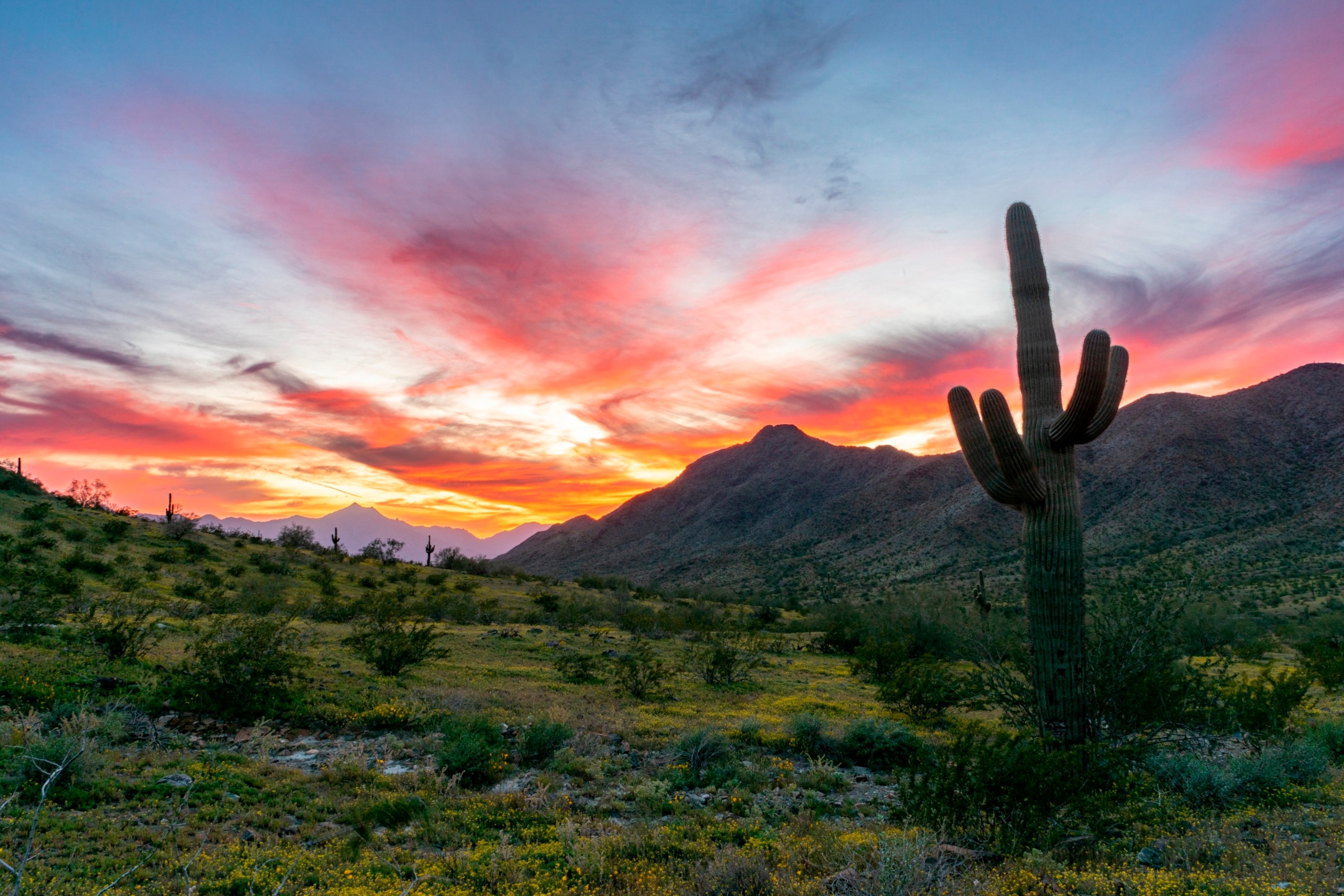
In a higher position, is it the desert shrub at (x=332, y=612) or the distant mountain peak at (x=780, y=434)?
the distant mountain peak at (x=780, y=434)

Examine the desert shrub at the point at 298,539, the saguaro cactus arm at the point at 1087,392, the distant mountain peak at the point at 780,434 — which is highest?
the distant mountain peak at the point at 780,434

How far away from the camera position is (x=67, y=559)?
23.8 m

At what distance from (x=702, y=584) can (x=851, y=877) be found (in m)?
69.2

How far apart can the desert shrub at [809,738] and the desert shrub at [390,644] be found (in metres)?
8.78

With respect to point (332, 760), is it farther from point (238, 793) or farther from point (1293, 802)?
point (1293, 802)

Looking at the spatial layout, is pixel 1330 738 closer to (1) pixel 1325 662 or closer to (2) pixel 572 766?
(1) pixel 1325 662

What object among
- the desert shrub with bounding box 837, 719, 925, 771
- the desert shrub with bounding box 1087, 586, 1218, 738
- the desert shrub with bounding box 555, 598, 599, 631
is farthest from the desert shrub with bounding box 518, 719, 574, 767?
the desert shrub with bounding box 555, 598, 599, 631

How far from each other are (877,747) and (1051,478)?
5.61 m

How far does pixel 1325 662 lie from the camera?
63.5ft

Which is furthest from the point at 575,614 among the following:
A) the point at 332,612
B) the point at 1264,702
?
the point at 1264,702

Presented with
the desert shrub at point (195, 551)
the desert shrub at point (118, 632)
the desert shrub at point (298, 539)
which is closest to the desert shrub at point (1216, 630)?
the desert shrub at point (118, 632)

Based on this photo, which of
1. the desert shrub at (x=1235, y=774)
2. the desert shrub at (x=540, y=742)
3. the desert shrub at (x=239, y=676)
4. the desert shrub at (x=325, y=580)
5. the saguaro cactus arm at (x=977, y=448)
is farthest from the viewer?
the desert shrub at (x=325, y=580)

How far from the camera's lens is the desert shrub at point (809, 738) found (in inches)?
458

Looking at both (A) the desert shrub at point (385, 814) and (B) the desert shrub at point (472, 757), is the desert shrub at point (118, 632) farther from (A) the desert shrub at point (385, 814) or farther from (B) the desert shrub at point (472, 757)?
(A) the desert shrub at point (385, 814)
